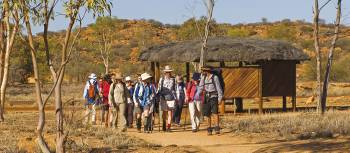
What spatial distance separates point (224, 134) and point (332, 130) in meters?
2.50

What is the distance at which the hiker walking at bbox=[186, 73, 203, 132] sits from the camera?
56.2 feet

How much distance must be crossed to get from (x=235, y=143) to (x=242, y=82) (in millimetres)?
10248

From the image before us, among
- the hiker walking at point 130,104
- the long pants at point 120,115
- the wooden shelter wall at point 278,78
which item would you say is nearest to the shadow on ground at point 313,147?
the long pants at point 120,115

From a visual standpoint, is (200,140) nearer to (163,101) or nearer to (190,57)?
(163,101)

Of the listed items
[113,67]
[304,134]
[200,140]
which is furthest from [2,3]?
[113,67]

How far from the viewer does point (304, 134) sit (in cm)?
→ 1499

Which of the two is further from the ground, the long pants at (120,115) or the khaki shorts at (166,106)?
the khaki shorts at (166,106)

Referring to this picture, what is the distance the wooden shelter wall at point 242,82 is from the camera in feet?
80.9

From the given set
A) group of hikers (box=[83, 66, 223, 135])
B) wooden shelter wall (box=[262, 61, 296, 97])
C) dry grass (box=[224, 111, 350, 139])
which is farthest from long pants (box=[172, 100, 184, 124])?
wooden shelter wall (box=[262, 61, 296, 97])

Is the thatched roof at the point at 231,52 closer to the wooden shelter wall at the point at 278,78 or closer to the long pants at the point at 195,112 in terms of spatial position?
the wooden shelter wall at the point at 278,78

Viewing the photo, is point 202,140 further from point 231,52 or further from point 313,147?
point 231,52

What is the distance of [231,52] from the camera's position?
24.3 meters

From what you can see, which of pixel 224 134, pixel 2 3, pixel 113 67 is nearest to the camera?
pixel 2 3

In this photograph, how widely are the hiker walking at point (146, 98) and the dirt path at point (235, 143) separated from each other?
50cm
